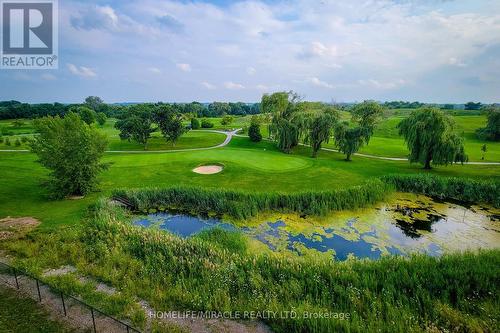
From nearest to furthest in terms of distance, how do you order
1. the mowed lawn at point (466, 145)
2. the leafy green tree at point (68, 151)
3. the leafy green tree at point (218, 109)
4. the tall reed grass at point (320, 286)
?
1. the tall reed grass at point (320, 286)
2. the leafy green tree at point (68, 151)
3. the mowed lawn at point (466, 145)
4. the leafy green tree at point (218, 109)

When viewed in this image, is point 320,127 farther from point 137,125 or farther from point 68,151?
point 68,151

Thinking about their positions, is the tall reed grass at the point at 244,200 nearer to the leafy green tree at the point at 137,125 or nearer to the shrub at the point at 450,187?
the shrub at the point at 450,187

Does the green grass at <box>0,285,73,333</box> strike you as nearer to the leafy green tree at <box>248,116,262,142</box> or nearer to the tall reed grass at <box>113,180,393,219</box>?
the tall reed grass at <box>113,180,393,219</box>

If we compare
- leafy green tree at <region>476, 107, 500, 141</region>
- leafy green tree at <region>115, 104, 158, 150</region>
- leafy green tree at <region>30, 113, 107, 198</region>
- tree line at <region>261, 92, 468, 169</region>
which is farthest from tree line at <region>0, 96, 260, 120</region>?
leafy green tree at <region>476, 107, 500, 141</region>

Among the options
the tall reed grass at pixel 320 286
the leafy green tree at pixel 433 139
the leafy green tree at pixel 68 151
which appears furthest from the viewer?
the leafy green tree at pixel 433 139

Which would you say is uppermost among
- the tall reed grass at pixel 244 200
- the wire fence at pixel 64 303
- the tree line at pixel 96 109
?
the tree line at pixel 96 109

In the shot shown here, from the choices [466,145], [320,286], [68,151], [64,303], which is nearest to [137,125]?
[68,151]

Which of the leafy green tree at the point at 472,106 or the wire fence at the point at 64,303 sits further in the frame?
the leafy green tree at the point at 472,106

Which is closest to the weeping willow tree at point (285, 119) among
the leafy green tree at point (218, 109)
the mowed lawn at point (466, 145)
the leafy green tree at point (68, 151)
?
the mowed lawn at point (466, 145)
